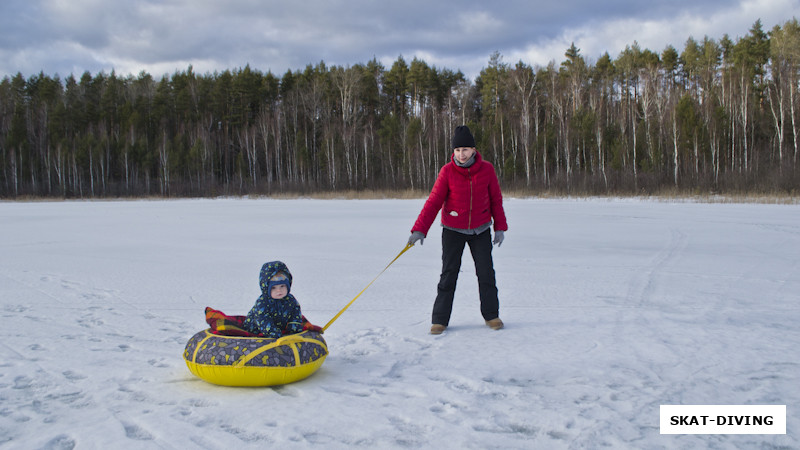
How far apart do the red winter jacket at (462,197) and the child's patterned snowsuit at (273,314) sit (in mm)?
1194

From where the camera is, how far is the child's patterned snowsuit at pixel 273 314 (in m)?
3.09

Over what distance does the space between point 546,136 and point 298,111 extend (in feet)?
72.0

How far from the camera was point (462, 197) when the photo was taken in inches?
157

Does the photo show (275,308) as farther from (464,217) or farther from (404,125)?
(404,125)

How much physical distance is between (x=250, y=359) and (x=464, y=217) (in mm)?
1888

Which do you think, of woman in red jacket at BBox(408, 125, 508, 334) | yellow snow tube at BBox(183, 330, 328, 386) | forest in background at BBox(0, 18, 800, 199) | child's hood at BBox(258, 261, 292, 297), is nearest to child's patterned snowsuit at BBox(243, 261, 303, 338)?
child's hood at BBox(258, 261, 292, 297)

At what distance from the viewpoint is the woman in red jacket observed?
3.99 metres

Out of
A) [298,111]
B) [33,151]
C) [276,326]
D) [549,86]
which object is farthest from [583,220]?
[33,151]

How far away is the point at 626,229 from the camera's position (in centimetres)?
1109

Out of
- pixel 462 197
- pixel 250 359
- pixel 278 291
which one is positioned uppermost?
pixel 462 197

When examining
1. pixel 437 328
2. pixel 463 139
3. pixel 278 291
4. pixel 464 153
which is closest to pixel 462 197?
pixel 464 153

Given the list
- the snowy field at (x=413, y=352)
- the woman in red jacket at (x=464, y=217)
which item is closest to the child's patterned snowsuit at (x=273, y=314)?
the snowy field at (x=413, y=352)

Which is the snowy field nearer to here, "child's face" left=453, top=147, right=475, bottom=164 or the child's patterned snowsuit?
the child's patterned snowsuit

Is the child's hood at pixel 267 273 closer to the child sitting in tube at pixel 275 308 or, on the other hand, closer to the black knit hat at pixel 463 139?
the child sitting in tube at pixel 275 308
